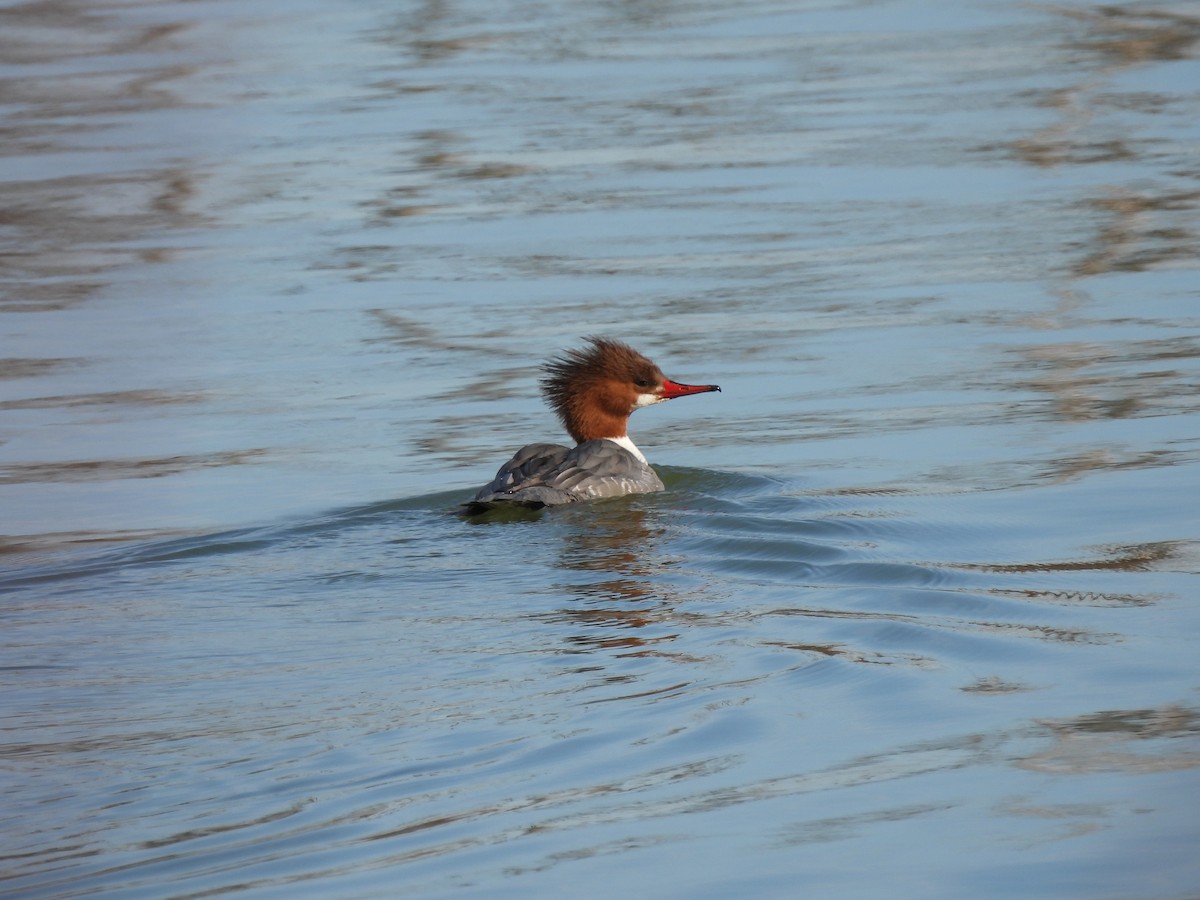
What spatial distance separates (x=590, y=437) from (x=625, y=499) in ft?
3.08

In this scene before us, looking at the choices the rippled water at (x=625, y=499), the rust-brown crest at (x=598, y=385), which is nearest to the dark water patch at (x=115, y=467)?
the rippled water at (x=625, y=499)

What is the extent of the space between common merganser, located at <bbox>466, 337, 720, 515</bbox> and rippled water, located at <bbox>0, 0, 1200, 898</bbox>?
225 mm

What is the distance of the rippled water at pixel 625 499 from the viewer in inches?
199

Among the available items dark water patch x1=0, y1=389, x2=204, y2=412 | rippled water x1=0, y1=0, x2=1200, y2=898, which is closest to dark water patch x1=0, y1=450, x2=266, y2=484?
rippled water x1=0, y1=0, x2=1200, y2=898

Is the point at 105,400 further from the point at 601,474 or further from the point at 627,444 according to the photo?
the point at 601,474

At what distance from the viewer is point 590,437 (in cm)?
1007

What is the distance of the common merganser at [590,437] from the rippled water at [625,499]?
0.74 ft

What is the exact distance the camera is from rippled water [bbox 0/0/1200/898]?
5051 millimetres

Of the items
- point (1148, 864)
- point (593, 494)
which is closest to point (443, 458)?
point (593, 494)

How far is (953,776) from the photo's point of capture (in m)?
5.20

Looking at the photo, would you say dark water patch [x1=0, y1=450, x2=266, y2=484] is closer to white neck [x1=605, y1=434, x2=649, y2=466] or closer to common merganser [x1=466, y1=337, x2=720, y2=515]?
common merganser [x1=466, y1=337, x2=720, y2=515]

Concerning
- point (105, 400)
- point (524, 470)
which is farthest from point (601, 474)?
point (105, 400)

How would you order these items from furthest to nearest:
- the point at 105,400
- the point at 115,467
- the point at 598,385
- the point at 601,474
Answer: the point at 105,400 → the point at 115,467 → the point at 598,385 → the point at 601,474

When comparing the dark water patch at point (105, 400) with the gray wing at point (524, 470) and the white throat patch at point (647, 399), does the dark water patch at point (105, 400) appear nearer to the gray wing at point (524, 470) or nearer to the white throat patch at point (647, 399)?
the white throat patch at point (647, 399)
